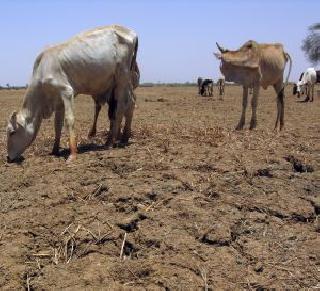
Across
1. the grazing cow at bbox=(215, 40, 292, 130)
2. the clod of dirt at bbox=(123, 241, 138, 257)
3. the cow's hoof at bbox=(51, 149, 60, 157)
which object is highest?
the grazing cow at bbox=(215, 40, 292, 130)

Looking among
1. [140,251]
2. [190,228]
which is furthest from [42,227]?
[190,228]

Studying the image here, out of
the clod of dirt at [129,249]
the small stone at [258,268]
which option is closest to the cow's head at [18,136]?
the clod of dirt at [129,249]

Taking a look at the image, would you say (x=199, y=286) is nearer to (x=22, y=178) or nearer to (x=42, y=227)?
(x=42, y=227)

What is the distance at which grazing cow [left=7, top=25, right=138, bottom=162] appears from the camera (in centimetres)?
836

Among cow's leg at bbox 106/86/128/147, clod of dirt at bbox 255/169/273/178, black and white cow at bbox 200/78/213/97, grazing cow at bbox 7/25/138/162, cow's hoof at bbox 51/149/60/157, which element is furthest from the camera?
black and white cow at bbox 200/78/213/97

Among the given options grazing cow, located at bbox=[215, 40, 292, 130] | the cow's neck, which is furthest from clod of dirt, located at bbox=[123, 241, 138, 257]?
grazing cow, located at bbox=[215, 40, 292, 130]

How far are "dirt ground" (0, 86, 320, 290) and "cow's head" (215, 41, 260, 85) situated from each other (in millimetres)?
4394

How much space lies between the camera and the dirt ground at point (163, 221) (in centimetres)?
477

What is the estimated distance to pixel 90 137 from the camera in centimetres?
1053

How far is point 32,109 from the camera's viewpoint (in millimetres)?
8625

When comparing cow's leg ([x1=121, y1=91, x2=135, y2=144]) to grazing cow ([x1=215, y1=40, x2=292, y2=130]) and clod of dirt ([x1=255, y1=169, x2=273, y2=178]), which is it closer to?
clod of dirt ([x1=255, y1=169, x2=273, y2=178])

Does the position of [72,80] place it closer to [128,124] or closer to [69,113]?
[69,113]

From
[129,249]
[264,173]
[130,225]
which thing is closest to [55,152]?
[264,173]

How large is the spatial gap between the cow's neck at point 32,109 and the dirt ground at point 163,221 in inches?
32.9
